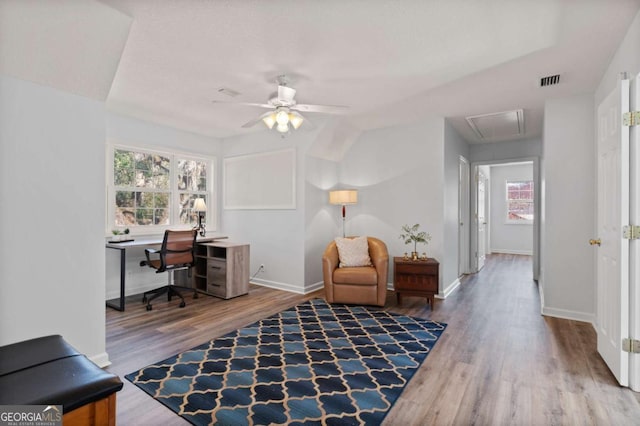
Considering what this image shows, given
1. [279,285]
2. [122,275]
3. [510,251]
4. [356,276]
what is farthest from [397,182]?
[510,251]

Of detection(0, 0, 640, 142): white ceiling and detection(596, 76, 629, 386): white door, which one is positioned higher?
detection(0, 0, 640, 142): white ceiling

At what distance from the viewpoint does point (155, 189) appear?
4.84 m

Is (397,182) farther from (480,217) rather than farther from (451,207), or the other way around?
(480,217)

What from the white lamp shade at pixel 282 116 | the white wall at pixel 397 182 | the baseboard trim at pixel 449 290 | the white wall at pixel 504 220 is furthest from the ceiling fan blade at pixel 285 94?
the white wall at pixel 504 220

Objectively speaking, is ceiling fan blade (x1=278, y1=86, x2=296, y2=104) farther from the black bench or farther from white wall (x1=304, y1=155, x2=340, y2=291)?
the black bench

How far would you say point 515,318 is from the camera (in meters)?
3.47

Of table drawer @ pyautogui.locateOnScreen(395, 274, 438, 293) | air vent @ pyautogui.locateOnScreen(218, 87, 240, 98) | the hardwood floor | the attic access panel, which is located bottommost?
the hardwood floor

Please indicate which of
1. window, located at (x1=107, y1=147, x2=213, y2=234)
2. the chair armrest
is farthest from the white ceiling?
the chair armrest

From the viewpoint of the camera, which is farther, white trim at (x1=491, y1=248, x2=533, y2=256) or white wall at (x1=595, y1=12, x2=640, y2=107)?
white trim at (x1=491, y1=248, x2=533, y2=256)

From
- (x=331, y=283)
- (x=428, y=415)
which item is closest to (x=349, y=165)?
(x=331, y=283)

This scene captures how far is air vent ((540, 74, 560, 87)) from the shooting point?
118 inches

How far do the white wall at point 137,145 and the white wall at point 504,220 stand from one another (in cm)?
831

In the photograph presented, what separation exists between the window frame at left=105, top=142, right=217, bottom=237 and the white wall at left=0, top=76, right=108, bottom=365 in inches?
85.9

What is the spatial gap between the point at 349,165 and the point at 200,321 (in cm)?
328
